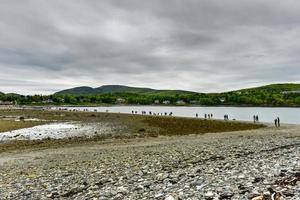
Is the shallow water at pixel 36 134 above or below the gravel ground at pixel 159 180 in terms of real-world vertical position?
below

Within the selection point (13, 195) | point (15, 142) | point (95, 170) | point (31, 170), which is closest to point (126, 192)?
point (13, 195)

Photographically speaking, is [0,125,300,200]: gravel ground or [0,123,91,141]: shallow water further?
[0,123,91,141]: shallow water

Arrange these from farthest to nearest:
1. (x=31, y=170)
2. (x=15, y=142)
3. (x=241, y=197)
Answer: (x=15, y=142) → (x=31, y=170) → (x=241, y=197)

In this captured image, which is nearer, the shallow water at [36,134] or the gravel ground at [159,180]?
the gravel ground at [159,180]

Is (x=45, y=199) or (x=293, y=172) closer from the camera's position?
(x=293, y=172)

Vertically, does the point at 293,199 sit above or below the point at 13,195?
above

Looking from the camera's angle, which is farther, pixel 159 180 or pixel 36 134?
pixel 36 134

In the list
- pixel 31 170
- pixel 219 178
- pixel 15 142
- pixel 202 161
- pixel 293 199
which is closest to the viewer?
pixel 293 199

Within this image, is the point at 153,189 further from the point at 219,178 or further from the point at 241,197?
the point at 241,197

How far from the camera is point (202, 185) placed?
12539mm

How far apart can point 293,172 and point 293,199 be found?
147 inches

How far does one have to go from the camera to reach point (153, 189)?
1303 cm

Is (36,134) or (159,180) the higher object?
(159,180)

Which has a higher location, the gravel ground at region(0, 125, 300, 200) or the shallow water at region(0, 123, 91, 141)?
the gravel ground at region(0, 125, 300, 200)
